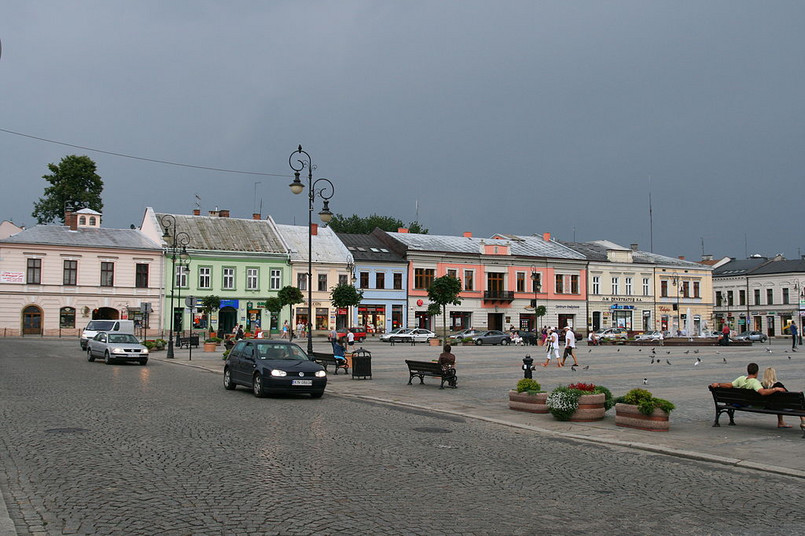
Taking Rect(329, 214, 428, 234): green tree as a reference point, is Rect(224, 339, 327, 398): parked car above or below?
below

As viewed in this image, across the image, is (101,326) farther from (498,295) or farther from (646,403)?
(498,295)

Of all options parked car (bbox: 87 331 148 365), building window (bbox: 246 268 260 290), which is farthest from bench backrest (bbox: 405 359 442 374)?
building window (bbox: 246 268 260 290)

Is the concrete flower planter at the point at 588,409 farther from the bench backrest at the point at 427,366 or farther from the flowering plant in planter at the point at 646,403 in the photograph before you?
the bench backrest at the point at 427,366

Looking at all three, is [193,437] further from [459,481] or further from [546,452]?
[546,452]

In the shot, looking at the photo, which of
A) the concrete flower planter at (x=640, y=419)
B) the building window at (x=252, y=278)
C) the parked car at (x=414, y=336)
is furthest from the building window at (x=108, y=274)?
the concrete flower planter at (x=640, y=419)

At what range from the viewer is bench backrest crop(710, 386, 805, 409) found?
12266 millimetres

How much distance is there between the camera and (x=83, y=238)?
2297 inches

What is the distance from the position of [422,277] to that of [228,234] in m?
18.4

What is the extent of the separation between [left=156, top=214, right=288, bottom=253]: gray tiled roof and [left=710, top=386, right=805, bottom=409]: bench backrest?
53.0 m

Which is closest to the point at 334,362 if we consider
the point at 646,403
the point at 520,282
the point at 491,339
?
the point at 646,403

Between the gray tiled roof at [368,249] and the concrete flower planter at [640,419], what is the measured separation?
175ft

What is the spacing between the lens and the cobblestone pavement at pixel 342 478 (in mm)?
6832

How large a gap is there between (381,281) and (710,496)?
59045 millimetres

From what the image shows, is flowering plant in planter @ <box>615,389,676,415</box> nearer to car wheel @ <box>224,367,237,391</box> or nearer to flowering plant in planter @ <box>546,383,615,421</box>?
flowering plant in planter @ <box>546,383,615,421</box>
